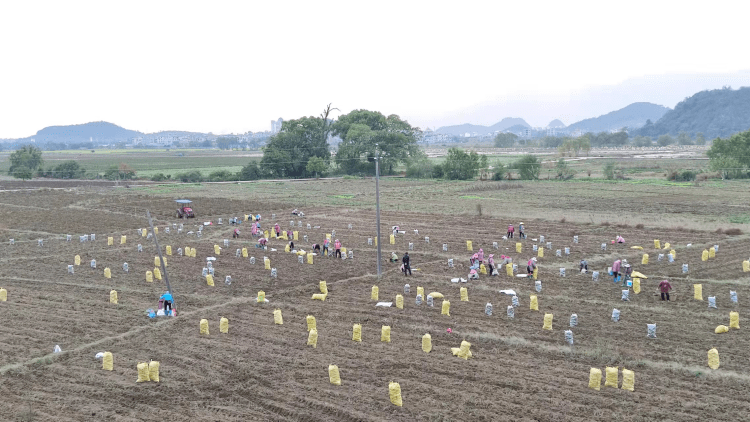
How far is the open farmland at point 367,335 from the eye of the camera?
13656 millimetres

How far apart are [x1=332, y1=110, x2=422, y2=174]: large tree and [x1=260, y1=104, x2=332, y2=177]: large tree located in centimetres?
Result: 360

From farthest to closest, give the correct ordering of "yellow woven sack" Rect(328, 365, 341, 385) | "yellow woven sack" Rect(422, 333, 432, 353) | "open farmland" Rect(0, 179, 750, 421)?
"yellow woven sack" Rect(422, 333, 432, 353) → "yellow woven sack" Rect(328, 365, 341, 385) → "open farmland" Rect(0, 179, 750, 421)

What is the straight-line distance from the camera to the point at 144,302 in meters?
22.3

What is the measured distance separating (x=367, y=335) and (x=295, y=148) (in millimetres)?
75535

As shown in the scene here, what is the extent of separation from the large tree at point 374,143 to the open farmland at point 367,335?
52766 mm

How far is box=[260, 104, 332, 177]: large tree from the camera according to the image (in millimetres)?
90231

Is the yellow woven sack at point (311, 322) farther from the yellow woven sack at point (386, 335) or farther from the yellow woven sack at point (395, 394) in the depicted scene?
the yellow woven sack at point (395, 394)

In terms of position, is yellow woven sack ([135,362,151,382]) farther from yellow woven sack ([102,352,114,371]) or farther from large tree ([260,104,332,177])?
large tree ([260,104,332,177])

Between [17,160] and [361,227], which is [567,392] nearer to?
[361,227]

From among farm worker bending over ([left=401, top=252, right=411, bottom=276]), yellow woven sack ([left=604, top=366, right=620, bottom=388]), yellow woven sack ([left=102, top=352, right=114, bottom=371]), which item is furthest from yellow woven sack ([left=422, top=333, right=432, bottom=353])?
farm worker bending over ([left=401, top=252, right=411, bottom=276])

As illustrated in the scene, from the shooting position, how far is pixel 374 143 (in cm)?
9075

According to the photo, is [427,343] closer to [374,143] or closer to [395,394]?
[395,394]

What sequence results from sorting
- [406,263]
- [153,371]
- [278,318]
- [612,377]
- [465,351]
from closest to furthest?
[612,377] < [153,371] < [465,351] < [278,318] < [406,263]

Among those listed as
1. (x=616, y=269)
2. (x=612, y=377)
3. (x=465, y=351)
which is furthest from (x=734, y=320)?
(x=465, y=351)
